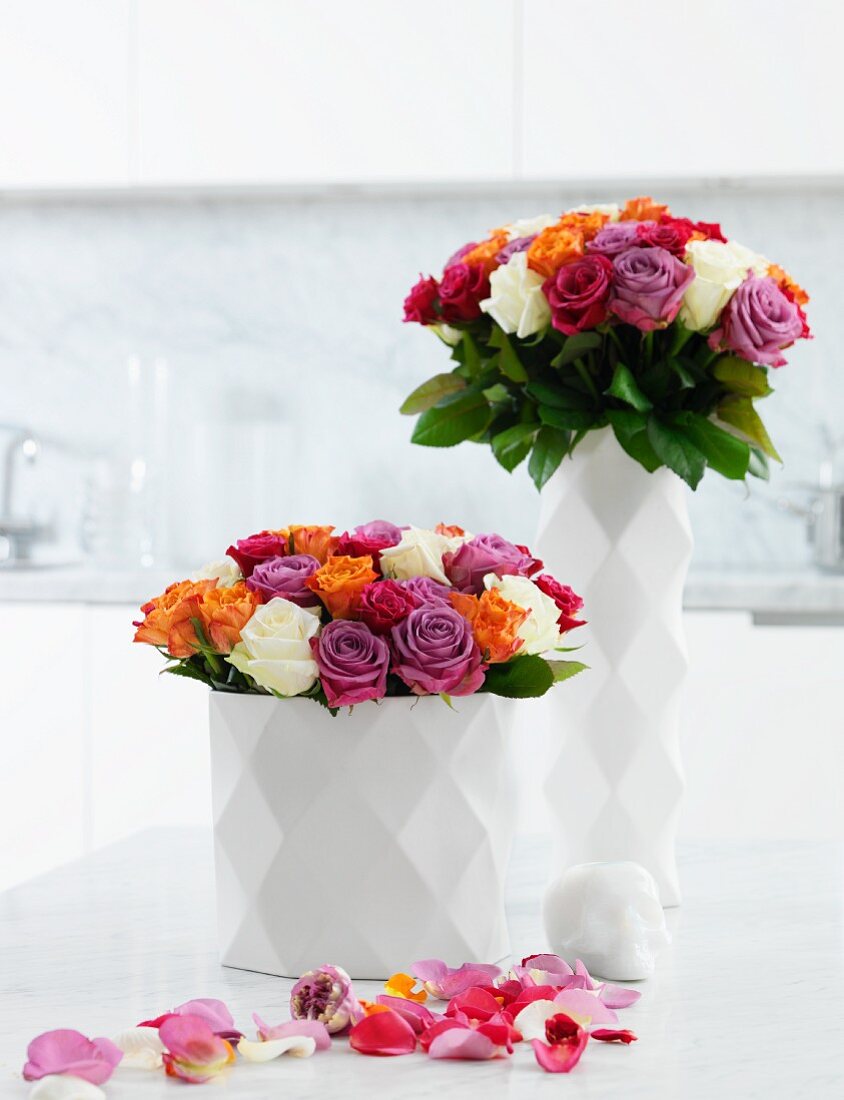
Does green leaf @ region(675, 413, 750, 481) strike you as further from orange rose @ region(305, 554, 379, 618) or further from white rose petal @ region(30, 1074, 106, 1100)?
white rose petal @ region(30, 1074, 106, 1100)

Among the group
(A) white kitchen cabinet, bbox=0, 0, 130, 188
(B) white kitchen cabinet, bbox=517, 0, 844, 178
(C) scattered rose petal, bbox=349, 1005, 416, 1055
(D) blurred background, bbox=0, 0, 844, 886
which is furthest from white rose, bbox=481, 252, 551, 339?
(A) white kitchen cabinet, bbox=0, 0, 130, 188

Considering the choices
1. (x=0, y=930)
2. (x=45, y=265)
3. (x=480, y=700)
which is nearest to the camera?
(x=480, y=700)

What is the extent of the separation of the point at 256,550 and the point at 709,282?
0.34 meters

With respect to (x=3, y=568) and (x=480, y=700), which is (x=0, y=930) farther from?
(x=3, y=568)

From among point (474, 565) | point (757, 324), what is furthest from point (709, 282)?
point (474, 565)

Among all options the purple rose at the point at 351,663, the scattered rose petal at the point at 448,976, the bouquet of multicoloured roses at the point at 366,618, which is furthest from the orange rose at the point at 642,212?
the scattered rose petal at the point at 448,976

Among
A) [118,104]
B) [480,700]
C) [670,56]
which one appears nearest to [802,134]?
[670,56]

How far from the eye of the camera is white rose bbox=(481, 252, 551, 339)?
0.90m

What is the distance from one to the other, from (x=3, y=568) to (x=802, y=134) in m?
1.76

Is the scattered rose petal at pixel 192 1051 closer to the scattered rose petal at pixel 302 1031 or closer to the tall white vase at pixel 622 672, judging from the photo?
the scattered rose petal at pixel 302 1031

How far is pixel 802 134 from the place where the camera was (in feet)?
8.06

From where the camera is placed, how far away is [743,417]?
3.09ft

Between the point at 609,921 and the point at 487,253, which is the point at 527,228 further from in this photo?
the point at 609,921

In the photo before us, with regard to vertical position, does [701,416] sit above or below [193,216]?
below
